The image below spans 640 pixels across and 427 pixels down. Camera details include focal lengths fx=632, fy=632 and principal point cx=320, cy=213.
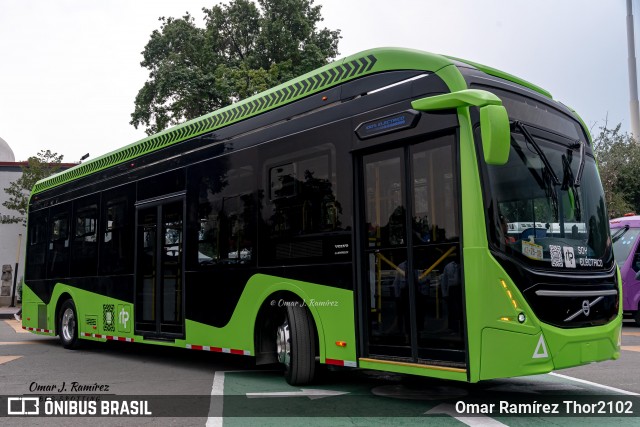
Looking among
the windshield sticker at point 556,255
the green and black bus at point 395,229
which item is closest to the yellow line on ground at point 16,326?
the green and black bus at point 395,229

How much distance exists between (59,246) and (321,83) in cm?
787

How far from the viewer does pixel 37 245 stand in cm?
1377

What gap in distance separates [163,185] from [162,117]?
2117 centimetres

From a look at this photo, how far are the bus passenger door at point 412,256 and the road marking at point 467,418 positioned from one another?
51cm

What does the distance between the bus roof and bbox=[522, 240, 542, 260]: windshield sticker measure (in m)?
1.52

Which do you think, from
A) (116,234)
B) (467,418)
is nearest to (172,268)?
(116,234)

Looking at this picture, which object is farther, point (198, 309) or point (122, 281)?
point (122, 281)

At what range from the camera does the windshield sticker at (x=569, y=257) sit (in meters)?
5.80

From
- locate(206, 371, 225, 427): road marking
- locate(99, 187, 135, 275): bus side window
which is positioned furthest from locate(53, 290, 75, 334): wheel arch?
locate(206, 371, 225, 427): road marking

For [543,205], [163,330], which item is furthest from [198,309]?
[543,205]

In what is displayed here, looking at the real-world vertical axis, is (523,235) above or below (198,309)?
above

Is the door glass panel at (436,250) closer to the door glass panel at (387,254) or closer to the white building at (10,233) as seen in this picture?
the door glass panel at (387,254)

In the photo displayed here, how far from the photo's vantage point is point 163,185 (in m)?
9.90

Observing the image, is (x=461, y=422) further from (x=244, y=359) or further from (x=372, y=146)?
(x=244, y=359)
